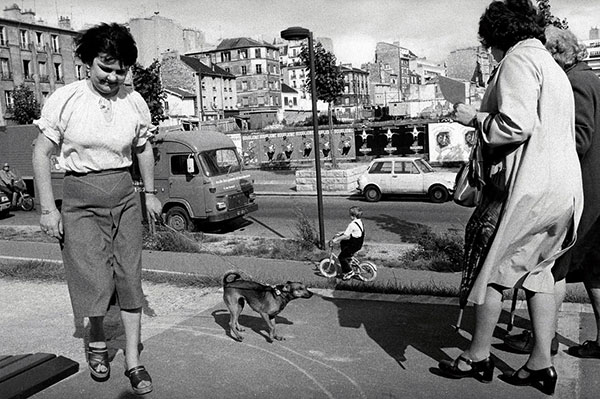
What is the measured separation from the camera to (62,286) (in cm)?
759

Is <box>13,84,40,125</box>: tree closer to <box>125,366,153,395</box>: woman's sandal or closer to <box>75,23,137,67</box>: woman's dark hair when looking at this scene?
<box>75,23,137,67</box>: woman's dark hair

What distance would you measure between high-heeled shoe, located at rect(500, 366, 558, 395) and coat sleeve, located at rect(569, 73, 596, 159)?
1.34 metres

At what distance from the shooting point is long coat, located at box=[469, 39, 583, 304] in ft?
11.4

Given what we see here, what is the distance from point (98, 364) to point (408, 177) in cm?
1570

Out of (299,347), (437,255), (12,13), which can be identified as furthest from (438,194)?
(12,13)

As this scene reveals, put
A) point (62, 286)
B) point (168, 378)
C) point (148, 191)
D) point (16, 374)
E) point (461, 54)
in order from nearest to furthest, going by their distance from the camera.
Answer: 1. point (16, 374)
2. point (168, 378)
3. point (148, 191)
4. point (62, 286)
5. point (461, 54)

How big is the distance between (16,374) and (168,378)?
913 millimetres

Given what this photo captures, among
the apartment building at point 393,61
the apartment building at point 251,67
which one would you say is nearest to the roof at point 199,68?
the apartment building at point 251,67

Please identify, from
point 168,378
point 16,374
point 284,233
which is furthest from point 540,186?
point 284,233

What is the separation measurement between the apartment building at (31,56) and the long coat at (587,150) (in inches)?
2559

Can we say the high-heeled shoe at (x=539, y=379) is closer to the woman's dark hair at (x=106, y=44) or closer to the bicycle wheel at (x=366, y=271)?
the woman's dark hair at (x=106, y=44)

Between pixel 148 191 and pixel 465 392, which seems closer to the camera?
pixel 465 392

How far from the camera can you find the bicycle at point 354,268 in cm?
815

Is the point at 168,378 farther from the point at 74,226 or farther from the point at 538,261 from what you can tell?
the point at 538,261
